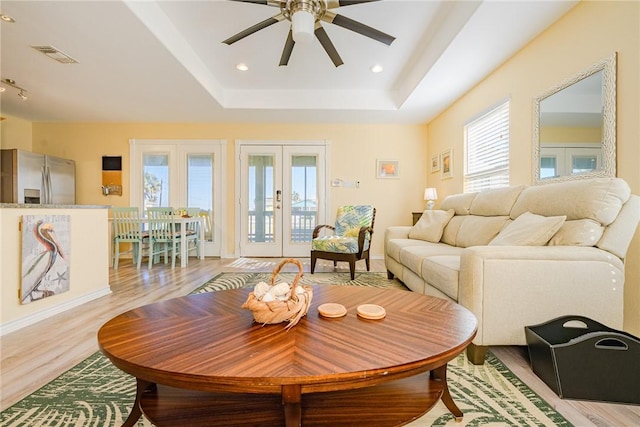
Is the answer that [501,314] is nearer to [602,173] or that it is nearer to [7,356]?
[602,173]

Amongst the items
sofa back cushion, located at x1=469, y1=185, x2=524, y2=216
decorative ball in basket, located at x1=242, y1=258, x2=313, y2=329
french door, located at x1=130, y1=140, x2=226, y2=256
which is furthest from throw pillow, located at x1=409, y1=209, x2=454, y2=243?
french door, located at x1=130, y1=140, x2=226, y2=256

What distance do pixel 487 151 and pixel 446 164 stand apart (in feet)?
3.11

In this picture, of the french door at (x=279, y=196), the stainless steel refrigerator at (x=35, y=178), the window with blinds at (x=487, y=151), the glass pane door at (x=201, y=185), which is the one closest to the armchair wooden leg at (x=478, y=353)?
the window with blinds at (x=487, y=151)

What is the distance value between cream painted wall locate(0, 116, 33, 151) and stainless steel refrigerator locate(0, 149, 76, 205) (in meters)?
0.67

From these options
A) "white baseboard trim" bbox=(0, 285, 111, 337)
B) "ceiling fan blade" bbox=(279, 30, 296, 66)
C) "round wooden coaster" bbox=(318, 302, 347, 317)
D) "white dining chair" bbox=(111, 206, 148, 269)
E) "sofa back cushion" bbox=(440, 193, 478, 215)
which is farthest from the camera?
"white dining chair" bbox=(111, 206, 148, 269)

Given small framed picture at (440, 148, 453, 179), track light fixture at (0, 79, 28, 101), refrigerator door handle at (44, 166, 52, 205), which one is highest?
track light fixture at (0, 79, 28, 101)

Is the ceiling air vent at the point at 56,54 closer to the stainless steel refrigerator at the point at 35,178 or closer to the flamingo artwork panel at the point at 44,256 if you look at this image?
the flamingo artwork panel at the point at 44,256

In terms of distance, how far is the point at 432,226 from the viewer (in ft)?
10.7

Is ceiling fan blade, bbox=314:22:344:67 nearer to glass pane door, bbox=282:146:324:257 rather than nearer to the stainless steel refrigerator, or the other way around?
glass pane door, bbox=282:146:324:257

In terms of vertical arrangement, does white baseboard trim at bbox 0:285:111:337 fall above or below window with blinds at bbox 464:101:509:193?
below

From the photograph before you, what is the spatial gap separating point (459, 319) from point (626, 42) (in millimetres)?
2099

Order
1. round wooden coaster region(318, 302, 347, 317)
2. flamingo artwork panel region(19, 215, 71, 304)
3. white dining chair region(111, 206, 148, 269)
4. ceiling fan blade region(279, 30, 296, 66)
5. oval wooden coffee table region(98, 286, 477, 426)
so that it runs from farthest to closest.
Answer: white dining chair region(111, 206, 148, 269) → ceiling fan blade region(279, 30, 296, 66) → flamingo artwork panel region(19, 215, 71, 304) → round wooden coaster region(318, 302, 347, 317) → oval wooden coffee table region(98, 286, 477, 426)

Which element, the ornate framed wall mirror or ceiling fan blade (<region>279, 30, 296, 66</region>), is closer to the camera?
the ornate framed wall mirror

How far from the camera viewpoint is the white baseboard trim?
1995 millimetres
